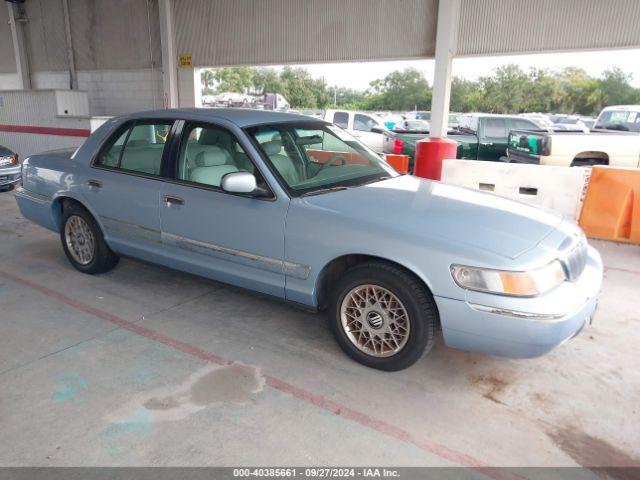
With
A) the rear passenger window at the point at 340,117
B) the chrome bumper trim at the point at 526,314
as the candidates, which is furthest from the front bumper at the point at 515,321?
the rear passenger window at the point at 340,117

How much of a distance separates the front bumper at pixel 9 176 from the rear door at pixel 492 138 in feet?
33.2

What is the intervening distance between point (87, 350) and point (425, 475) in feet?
8.24

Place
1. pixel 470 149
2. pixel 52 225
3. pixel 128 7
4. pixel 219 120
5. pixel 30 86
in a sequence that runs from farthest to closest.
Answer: pixel 30 86 → pixel 128 7 → pixel 470 149 → pixel 52 225 → pixel 219 120

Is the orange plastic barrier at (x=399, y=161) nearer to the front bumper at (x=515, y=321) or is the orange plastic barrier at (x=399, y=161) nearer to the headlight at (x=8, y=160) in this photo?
the front bumper at (x=515, y=321)

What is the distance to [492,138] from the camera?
39.9 ft

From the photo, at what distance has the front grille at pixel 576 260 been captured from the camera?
10.1ft

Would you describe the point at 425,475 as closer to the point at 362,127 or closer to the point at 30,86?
the point at 362,127

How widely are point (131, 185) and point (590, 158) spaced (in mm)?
9019

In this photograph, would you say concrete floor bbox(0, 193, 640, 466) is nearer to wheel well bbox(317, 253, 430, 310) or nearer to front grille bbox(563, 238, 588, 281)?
wheel well bbox(317, 253, 430, 310)

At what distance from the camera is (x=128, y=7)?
1370 centimetres

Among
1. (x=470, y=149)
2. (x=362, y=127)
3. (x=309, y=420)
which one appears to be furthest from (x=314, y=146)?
(x=362, y=127)

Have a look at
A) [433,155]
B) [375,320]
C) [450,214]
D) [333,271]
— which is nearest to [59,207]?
[333,271]

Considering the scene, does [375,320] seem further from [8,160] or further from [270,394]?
[8,160]

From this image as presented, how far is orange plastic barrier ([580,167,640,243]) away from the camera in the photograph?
6457 millimetres
